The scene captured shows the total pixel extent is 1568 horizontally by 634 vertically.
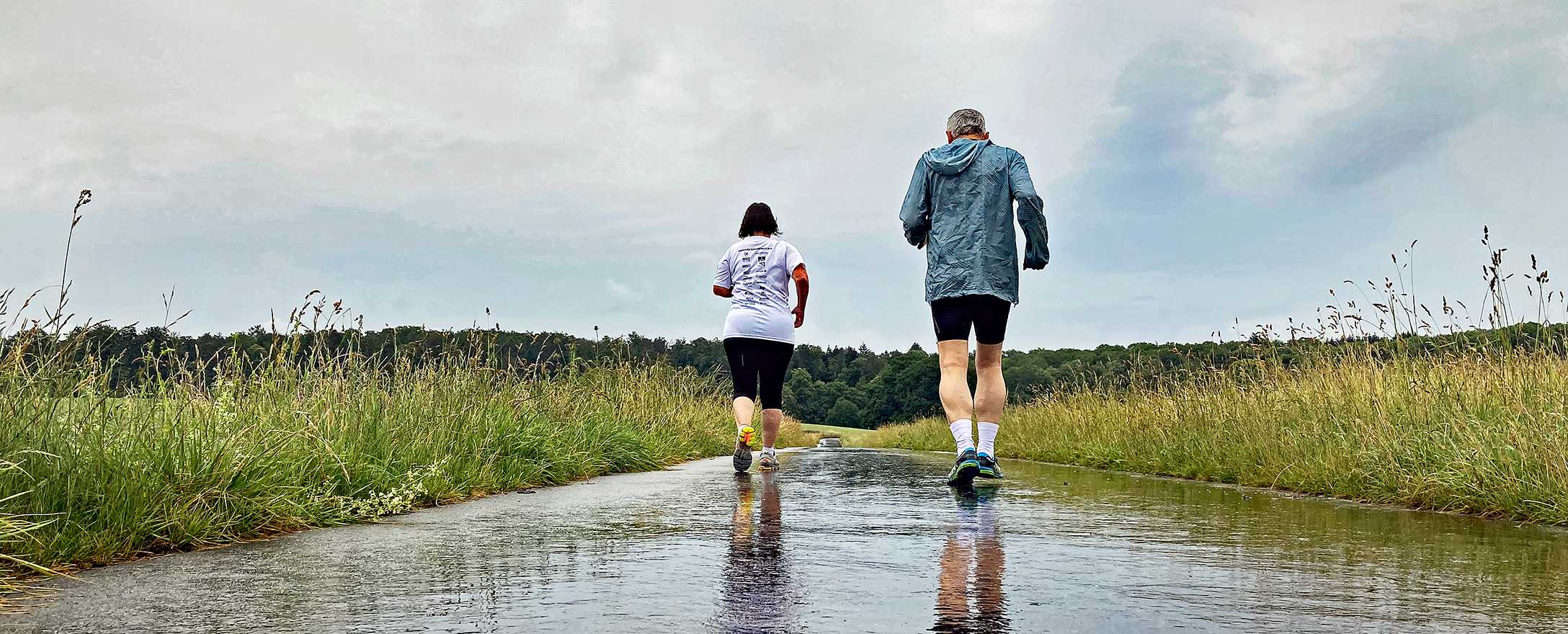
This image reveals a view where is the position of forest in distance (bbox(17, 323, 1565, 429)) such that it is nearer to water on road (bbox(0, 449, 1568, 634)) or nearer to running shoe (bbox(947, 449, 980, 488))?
water on road (bbox(0, 449, 1568, 634))

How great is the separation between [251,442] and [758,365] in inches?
183

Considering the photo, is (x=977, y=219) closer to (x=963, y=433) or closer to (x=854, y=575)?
(x=963, y=433)

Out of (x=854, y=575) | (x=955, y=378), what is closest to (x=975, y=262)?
(x=955, y=378)

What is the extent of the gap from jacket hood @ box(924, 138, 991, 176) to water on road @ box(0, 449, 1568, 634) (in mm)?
2603

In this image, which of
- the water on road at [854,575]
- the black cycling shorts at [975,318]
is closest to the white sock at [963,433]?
the black cycling shorts at [975,318]

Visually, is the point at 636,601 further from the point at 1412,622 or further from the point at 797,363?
the point at 797,363

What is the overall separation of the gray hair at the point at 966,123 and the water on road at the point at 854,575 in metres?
3.01

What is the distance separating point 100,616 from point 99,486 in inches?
65.0

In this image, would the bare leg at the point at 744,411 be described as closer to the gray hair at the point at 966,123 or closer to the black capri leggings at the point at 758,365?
the black capri leggings at the point at 758,365

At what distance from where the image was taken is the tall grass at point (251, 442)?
429 cm

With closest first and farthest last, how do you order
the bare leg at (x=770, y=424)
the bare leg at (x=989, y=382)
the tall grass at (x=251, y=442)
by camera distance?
the tall grass at (x=251, y=442), the bare leg at (x=989, y=382), the bare leg at (x=770, y=424)

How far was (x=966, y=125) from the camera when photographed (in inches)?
319

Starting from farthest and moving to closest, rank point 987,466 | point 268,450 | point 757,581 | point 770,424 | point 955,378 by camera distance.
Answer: point 770,424
point 987,466
point 955,378
point 268,450
point 757,581

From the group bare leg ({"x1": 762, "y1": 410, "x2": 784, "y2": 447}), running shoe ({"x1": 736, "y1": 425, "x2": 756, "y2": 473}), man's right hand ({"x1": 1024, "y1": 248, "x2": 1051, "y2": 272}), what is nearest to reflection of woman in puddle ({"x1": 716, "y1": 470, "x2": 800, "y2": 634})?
man's right hand ({"x1": 1024, "y1": 248, "x2": 1051, "y2": 272})
